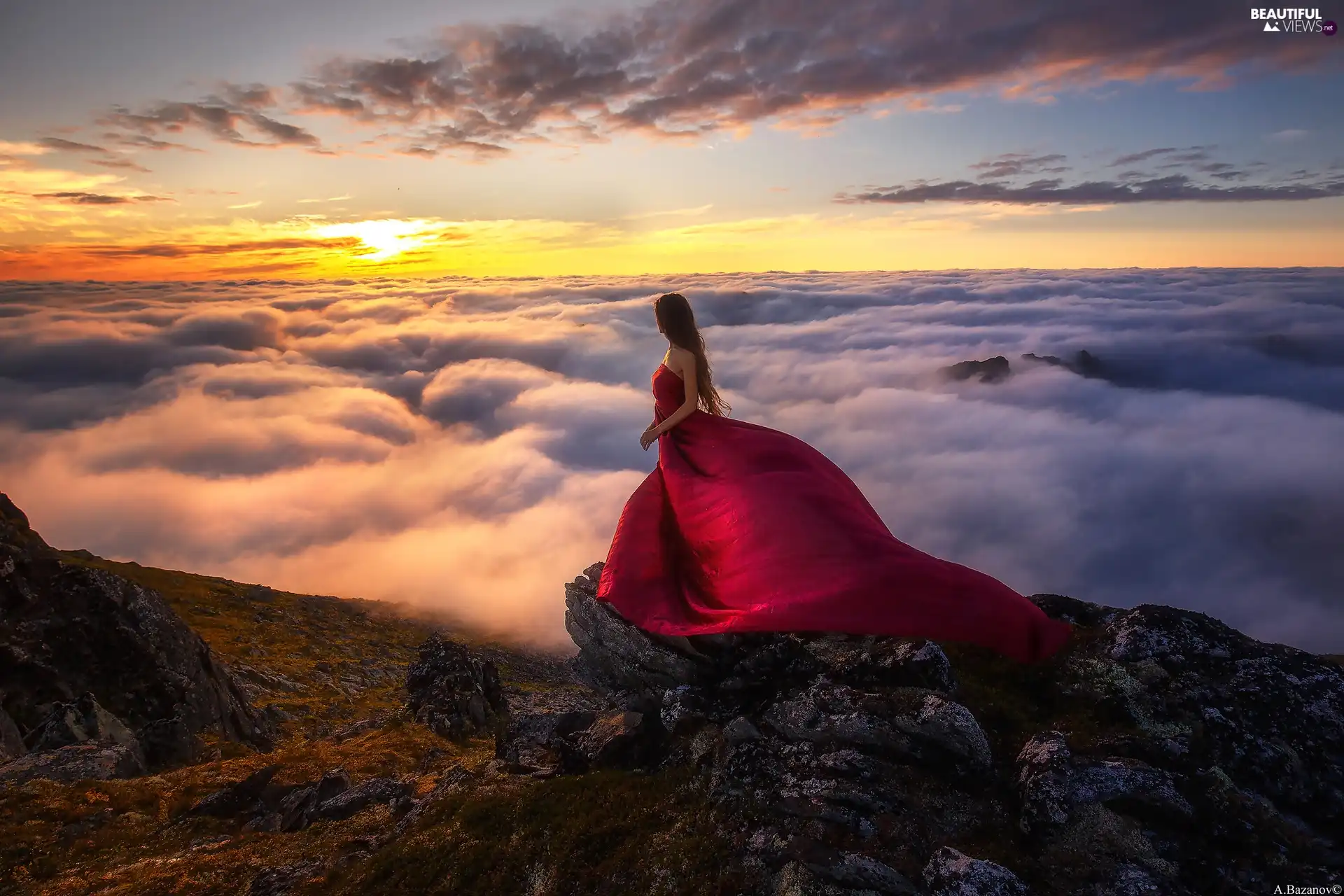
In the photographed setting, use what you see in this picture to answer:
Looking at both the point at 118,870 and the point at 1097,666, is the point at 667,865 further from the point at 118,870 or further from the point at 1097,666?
the point at 118,870

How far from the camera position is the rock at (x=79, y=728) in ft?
80.4

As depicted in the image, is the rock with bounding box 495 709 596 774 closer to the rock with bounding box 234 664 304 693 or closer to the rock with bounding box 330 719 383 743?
the rock with bounding box 330 719 383 743

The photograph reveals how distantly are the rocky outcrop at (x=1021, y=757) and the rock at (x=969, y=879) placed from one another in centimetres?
3

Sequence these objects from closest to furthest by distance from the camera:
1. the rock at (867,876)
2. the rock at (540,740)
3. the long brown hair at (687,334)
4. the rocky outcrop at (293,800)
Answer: the rock at (867,876), the rock at (540,740), the long brown hair at (687,334), the rocky outcrop at (293,800)

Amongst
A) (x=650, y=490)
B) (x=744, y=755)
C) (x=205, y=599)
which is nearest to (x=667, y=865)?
(x=744, y=755)

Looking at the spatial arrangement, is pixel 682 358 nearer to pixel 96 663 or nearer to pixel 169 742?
pixel 169 742

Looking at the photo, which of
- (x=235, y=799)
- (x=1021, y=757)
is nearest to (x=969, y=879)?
(x=1021, y=757)

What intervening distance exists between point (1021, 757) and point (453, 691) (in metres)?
32.5

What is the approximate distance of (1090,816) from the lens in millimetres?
8859

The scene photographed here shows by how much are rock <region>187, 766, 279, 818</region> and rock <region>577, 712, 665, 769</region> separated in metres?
13.4

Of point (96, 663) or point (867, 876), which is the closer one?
point (867, 876)

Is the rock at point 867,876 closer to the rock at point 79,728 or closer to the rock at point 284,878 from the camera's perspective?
Answer: the rock at point 284,878

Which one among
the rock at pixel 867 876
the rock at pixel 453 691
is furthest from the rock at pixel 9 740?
the rock at pixel 867 876

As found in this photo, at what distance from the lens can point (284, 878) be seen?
13016 millimetres
